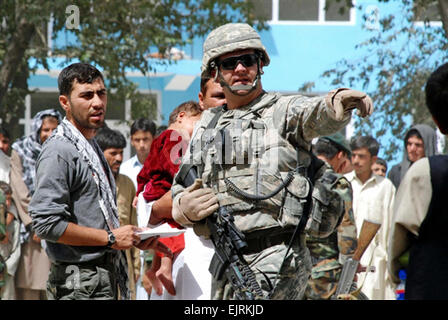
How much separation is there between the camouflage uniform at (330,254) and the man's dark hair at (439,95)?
9.11 ft

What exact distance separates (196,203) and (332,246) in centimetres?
243

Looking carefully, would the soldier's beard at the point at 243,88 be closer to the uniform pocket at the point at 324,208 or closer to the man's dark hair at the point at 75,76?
the uniform pocket at the point at 324,208

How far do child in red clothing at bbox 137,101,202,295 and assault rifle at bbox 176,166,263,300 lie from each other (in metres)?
0.99

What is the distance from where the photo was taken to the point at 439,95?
3361 mm

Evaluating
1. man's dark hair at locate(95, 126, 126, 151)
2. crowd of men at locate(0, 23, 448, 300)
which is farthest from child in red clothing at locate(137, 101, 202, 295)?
man's dark hair at locate(95, 126, 126, 151)

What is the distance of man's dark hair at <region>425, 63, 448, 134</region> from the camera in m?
3.35

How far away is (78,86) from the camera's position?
15.9 ft

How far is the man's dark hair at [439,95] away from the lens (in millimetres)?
3352

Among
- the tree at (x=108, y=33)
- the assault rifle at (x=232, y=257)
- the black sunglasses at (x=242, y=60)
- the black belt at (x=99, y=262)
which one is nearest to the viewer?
the assault rifle at (x=232, y=257)

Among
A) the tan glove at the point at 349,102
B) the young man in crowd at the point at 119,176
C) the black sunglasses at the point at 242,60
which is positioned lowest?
the young man in crowd at the point at 119,176

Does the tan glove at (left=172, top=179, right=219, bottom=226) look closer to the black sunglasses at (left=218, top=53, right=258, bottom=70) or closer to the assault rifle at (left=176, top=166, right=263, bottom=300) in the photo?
the assault rifle at (left=176, top=166, right=263, bottom=300)

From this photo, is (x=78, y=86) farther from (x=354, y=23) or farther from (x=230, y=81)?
(x=354, y=23)

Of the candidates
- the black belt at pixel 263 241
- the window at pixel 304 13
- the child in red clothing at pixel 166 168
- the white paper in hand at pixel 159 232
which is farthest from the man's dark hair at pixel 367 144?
the window at pixel 304 13

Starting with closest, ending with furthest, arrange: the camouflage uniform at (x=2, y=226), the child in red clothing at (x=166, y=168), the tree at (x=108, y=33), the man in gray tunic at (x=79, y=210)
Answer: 1. the man in gray tunic at (x=79, y=210)
2. the child in red clothing at (x=166, y=168)
3. the camouflage uniform at (x=2, y=226)
4. the tree at (x=108, y=33)
